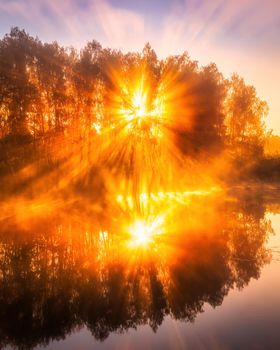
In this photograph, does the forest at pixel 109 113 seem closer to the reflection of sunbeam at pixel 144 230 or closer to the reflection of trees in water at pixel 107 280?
the reflection of sunbeam at pixel 144 230

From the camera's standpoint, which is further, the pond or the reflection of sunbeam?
the reflection of sunbeam

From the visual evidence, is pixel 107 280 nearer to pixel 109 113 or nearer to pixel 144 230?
pixel 144 230

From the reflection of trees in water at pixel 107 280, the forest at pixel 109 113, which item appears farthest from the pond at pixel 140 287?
the forest at pixel 109 113

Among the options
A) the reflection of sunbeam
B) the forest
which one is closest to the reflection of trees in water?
the reflection of sunbeam

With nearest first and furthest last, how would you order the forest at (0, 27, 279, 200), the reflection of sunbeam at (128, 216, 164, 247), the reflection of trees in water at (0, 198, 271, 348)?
the reflection of trees in water at (0, 198, 271, 348)
the reflection of sunbeam at (128, 216, 164, 247)
the forest at (0, 27, 279, 200)

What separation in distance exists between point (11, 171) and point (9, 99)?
7274 mm

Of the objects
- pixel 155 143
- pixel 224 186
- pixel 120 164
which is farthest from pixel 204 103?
pixel 120 164

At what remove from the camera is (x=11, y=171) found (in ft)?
107

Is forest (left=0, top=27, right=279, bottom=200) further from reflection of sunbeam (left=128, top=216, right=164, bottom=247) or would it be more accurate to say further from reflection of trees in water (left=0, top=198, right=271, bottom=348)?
reflection of trees in water (left=0, top=198, right=271, bottom=348)

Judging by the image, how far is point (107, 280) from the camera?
920 cm

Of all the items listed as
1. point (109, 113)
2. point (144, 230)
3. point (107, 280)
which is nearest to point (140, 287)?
point (107, 280)

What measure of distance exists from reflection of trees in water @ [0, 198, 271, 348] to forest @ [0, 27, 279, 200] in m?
22.8

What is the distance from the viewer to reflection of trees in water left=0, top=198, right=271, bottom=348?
23.5 feet

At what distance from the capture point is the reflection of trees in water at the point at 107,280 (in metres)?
7.16
